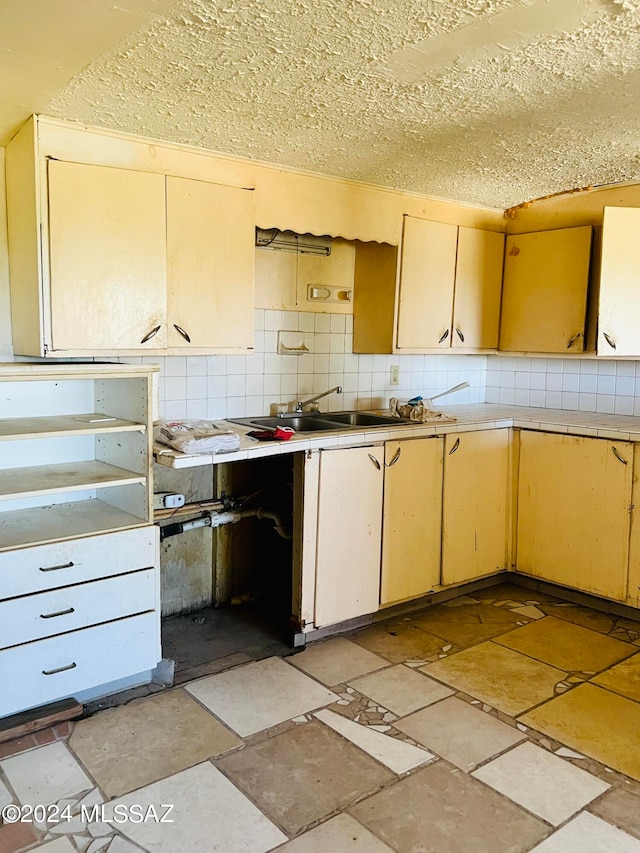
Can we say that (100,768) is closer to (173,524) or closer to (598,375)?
(173,524)

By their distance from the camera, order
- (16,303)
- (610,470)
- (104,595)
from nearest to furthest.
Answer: (104,595) < (16,303) < (610,470)

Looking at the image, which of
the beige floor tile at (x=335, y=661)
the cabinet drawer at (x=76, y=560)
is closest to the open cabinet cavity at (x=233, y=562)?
the beige floor tile at (x=335, y=661)

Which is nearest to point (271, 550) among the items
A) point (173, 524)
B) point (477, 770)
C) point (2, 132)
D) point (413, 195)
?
point (173, 524)

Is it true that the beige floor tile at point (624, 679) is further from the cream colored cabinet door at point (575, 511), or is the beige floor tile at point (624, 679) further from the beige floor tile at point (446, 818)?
the beige floor tile at point (446, 818)

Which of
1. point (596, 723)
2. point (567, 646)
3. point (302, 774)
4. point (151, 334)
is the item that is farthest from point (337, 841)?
point (151, 334)

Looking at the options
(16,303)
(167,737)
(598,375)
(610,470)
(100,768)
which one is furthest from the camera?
(598,375)

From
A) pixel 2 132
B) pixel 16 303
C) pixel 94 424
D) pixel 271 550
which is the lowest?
pixel 271 550

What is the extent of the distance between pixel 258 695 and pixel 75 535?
2.97ft

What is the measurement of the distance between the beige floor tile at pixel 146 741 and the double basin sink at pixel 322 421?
129cm

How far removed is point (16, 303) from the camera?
2619mm

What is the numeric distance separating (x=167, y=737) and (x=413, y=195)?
2767 mm

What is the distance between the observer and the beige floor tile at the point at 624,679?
2604mm

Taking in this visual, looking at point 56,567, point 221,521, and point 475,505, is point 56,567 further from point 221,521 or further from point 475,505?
point 475,505

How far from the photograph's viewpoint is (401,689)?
2.58 meters
